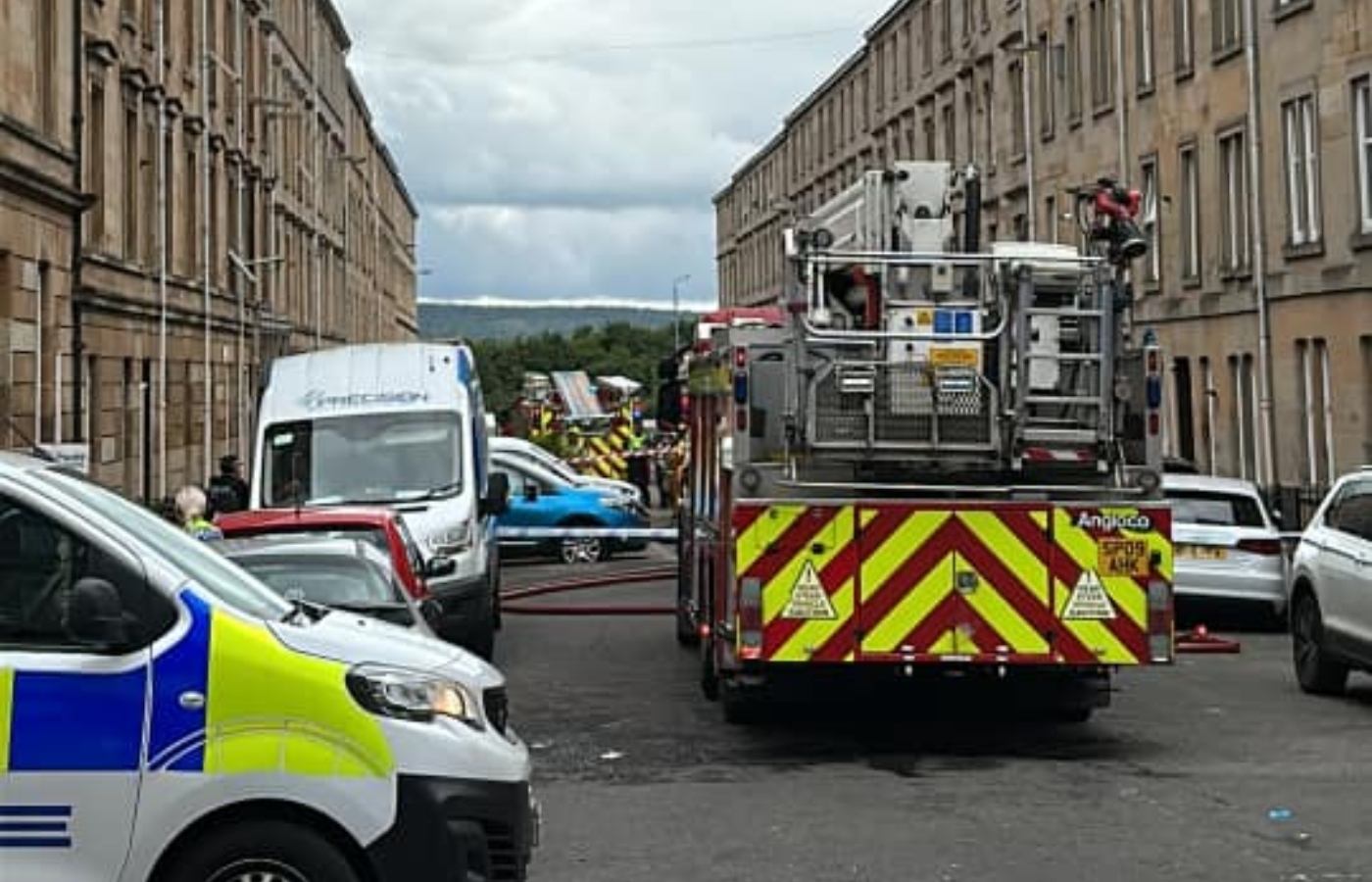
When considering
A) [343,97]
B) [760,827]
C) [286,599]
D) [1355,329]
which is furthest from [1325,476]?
[343,97]

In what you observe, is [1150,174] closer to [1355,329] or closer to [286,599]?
[1355,329]

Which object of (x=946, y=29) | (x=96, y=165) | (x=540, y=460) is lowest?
(x=540, y=460)

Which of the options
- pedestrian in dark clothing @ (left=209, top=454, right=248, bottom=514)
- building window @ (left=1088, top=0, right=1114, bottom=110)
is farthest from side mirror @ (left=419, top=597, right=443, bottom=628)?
building window @ (left=1088, top=0, right=1114, bottom=110)

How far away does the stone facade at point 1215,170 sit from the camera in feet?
94.9

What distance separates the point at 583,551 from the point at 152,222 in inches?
421

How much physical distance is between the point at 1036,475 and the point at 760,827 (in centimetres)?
355

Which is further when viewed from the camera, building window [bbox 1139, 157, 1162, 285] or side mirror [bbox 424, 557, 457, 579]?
building window [bbox 1139, 157, 1162, 285]

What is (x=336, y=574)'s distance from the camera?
12.3 meters

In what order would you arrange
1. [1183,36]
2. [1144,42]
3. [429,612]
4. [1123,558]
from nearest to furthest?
[1123,558] → [429,612] → [1183,36] → [1144,42]

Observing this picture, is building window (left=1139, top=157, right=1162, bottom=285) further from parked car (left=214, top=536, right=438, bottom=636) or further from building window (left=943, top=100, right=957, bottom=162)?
parked car (left=214, top=536, right=438, bottom=636)

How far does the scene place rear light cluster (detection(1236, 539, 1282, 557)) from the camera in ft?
66.4

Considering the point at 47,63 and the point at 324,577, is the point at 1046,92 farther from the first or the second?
the point at 324,577

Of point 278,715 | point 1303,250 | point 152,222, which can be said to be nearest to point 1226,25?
point 1303,250

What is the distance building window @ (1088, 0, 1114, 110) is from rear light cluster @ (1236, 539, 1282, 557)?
2208cm
